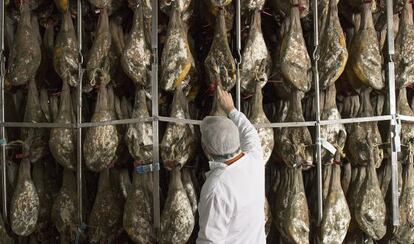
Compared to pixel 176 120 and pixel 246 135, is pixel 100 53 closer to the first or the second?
pixel 176 120

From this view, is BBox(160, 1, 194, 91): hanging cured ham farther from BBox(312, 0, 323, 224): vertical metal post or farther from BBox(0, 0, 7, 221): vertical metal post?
BBox(0, 0, 7, 221): vertical metal post

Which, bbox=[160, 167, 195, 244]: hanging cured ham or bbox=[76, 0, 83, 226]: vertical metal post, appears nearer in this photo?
bbox=[160, 167, 195, 244]: hanging cured ham

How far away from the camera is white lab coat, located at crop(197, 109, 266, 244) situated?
2.99 metres

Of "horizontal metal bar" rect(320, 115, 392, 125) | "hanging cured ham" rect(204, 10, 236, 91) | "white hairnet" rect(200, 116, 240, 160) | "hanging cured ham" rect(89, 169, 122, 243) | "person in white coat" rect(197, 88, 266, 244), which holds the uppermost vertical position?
"hanging cured ham" rect(204, 10, 236, 91)

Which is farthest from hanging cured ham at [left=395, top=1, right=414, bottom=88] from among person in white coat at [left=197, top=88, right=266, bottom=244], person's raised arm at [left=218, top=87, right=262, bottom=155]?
person in white coat at [left=197, top=88, right=266, bottom=244]

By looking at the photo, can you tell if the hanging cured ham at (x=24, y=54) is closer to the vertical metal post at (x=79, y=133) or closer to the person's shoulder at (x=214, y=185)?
the vertical metal post at (x=79, y=133)

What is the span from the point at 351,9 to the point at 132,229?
249cm

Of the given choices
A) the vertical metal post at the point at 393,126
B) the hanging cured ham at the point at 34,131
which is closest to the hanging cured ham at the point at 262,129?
the vertical metal post at the point at 393,126

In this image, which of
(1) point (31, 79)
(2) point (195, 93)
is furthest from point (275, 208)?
(1) point (31, 79)

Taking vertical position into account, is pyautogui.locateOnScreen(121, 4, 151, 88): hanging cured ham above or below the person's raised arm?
above

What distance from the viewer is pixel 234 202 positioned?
3055 millimetres

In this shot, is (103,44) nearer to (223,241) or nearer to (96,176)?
(96,176)

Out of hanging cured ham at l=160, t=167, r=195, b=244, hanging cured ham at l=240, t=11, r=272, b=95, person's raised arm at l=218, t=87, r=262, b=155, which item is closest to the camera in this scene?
person's raised arm at l=218, t=87, r=262, b=155

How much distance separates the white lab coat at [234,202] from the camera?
2988 mm
